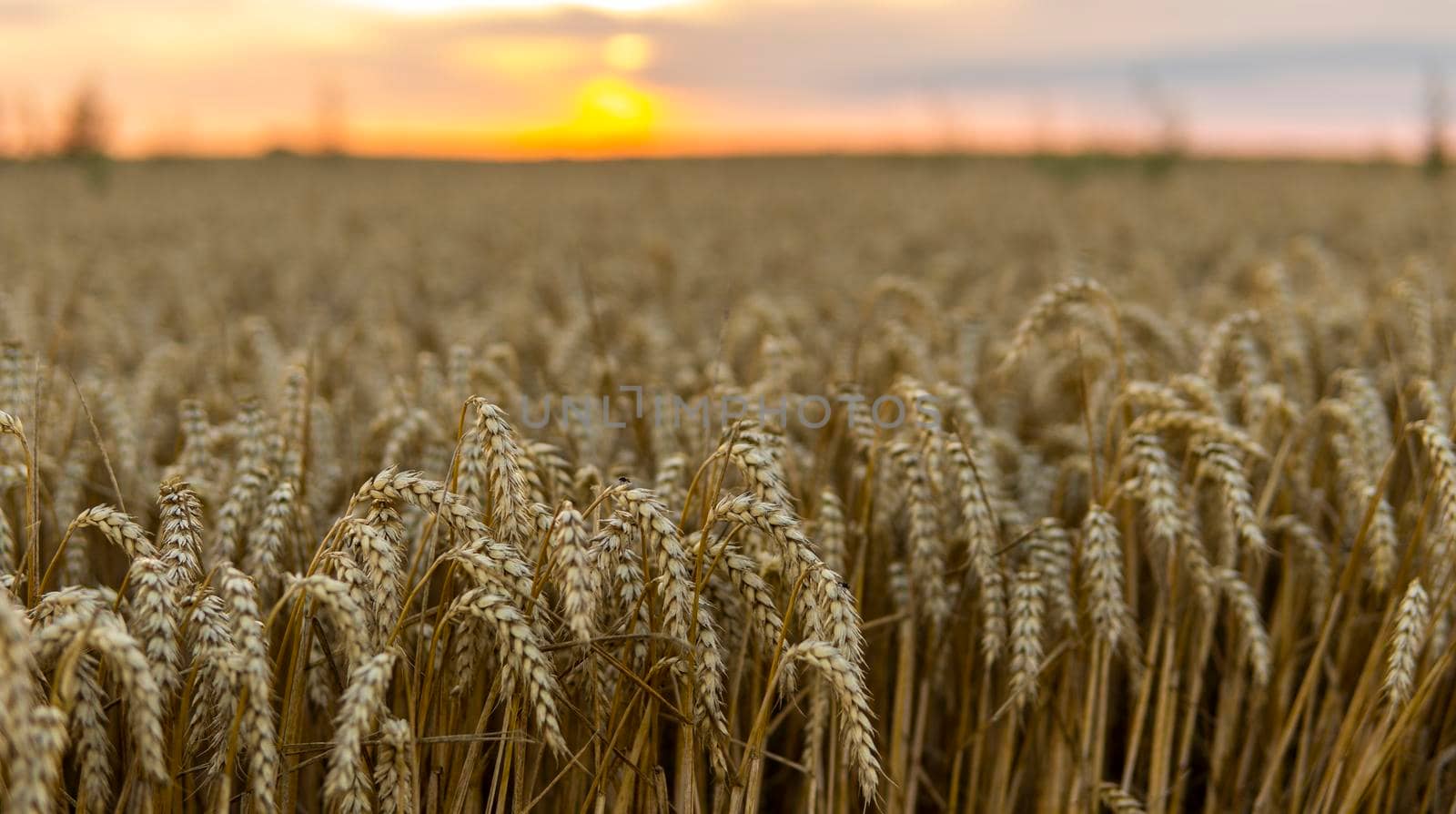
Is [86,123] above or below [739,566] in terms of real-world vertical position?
above

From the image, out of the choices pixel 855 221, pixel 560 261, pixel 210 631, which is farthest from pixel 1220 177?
pixel 210 631

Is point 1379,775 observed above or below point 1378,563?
below

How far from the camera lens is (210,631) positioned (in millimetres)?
1532

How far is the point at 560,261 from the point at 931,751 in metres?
5.46

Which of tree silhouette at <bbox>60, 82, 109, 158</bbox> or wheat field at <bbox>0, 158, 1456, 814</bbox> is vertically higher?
tree silhouette at <bbox>60, 82, 109, 158</bbox>

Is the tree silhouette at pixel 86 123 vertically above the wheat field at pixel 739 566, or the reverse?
the tree silhouette at pixel 86 123

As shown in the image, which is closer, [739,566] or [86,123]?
[739,566]

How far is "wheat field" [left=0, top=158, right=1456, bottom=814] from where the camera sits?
1.57 metres

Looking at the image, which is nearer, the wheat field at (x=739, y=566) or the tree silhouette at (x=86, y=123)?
the wheat field at (x=739, y=566)

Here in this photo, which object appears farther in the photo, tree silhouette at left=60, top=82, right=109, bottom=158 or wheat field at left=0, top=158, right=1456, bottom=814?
tree silhouette at left=60, top=82, right=109, bottom=158

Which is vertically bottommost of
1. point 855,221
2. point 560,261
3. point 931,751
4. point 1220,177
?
point 931,751

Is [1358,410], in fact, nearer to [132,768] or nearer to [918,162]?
[132,768]

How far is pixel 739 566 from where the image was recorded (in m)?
1.67

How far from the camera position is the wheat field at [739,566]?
1.57 metres
